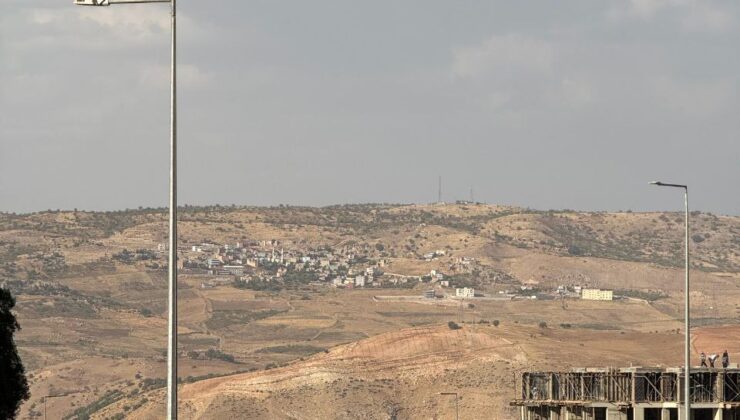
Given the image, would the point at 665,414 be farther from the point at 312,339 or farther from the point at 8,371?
the point at 312,339

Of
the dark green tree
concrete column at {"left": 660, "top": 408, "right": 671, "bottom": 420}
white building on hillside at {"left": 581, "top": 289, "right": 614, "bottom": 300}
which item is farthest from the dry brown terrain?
the dark green tree

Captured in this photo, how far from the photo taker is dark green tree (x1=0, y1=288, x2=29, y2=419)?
38938 millimetres

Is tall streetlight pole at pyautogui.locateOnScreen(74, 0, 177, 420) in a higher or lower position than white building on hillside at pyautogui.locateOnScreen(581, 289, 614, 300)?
higher

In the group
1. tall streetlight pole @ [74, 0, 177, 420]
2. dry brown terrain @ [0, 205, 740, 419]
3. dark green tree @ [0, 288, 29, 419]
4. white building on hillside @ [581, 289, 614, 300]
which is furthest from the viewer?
white building on hillside @ [581, 289, 614, 300]

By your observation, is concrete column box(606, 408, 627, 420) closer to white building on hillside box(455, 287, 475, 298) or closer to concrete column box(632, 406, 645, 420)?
concrete column box(632, 406, 645, 420)

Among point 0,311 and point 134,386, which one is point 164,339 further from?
point 0,311

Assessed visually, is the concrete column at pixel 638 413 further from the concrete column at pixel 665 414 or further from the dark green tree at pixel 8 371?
the dark green tree at pixel 8 371

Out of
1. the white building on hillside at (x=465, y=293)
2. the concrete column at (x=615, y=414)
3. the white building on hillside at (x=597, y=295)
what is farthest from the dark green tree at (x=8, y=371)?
the white building on hillside at (x=597, y=295)

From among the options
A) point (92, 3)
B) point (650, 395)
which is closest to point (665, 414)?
point (650, 395)

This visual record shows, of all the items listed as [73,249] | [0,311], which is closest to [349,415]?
[0,311]

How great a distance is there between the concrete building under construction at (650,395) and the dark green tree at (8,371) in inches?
729

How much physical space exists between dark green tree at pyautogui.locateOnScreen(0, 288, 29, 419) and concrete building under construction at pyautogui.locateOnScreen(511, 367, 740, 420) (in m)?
18.5

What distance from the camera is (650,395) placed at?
49.8 meters

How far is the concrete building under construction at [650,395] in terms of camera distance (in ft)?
159
